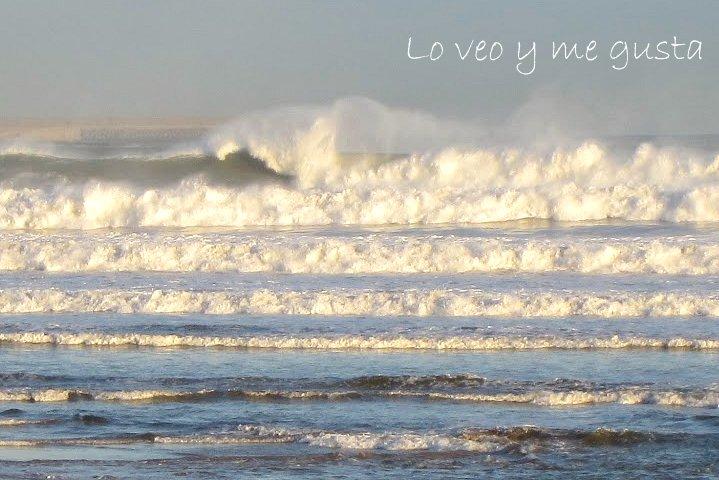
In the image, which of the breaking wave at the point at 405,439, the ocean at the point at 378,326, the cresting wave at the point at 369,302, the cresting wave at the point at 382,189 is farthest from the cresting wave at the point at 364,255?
the breaking wave at the point at 405,439

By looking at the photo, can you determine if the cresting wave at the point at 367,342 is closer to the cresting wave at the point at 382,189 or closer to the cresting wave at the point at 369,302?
the cresting wave at the point at 369,302

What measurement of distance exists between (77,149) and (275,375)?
1140 inches

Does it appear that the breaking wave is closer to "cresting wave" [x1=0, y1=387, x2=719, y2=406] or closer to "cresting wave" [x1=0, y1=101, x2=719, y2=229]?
"cresting wave" [x1=0, y1=387, x2=719, y2=406]

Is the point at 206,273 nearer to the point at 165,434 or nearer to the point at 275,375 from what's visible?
A: the point at 275,375

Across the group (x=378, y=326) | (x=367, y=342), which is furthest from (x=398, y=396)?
(x=378, y=326)

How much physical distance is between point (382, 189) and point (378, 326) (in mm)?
13909

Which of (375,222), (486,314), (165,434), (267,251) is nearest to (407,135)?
(375,222)

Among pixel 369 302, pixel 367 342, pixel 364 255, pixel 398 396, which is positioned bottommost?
pixel 398 396

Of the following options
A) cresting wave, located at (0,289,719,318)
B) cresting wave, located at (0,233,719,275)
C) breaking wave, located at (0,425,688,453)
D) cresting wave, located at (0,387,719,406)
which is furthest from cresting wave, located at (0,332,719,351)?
cresting wave, located at (0,233,719,275)

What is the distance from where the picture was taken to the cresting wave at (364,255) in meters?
18.3

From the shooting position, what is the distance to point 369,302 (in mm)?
14586

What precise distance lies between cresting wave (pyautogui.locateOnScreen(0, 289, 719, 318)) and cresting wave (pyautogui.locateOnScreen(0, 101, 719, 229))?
403 inches

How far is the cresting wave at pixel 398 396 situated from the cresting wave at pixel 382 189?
15.1m

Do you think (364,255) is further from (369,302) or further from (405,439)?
(405,439)
